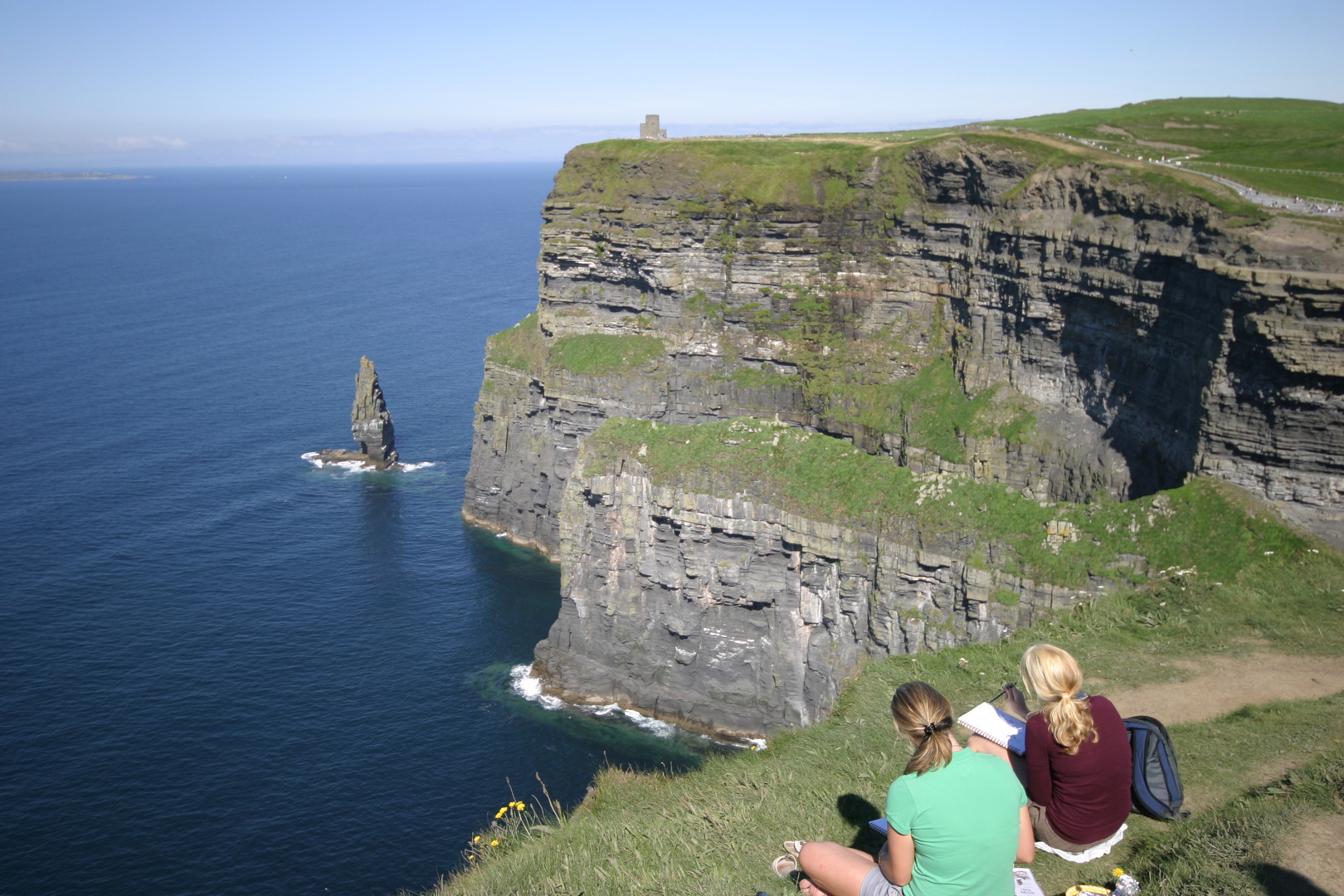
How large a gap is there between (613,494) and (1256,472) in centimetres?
3186

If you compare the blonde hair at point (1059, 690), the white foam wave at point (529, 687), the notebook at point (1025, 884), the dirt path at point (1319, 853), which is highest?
the blonde hair at point (1059, 690)

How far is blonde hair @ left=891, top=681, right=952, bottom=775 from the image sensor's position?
1027cm

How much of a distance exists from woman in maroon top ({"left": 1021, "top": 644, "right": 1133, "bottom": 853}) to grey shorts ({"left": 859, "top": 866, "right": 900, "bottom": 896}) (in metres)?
2.65

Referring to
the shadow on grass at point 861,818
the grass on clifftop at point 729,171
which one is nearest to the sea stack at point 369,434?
the grass on clifftop at point 729,171

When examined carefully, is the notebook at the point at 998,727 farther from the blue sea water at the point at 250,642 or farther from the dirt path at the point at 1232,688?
the blue sea water at the point at 250,642

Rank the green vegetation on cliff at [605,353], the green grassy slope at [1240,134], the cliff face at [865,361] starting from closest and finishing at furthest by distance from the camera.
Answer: the cliff face at [865,361]
the green grassy slope at [1240,134]
the green vegetation on cliff at [605,353]

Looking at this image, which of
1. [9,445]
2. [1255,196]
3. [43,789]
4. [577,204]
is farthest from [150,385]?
[1255,196]

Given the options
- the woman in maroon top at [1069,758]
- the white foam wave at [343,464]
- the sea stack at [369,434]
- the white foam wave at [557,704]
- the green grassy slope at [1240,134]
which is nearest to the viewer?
the woman in maroon top at [1069,758]

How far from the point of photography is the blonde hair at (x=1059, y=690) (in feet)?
37.1

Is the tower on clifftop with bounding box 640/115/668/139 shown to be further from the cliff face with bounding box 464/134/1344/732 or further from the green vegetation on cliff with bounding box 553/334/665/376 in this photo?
the green vegetation on cliff with bounding box 553/334/665/376

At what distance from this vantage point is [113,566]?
69.5 metres

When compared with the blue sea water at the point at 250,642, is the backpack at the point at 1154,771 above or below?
above

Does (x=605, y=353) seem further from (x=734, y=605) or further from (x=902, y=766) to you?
(x=902, y=766)

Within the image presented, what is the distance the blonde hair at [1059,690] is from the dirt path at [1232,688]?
10.2 metres
